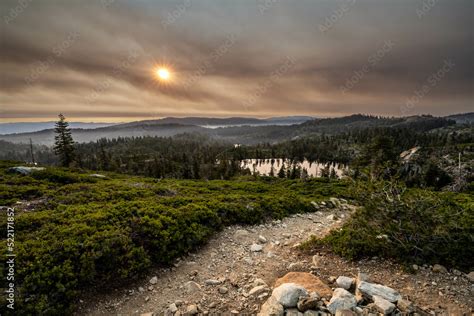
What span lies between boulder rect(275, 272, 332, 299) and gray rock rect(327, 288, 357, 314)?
409 mm

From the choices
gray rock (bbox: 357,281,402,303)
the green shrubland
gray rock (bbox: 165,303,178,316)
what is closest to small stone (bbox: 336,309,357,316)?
gray rock (bbox: 357,281,402,303)

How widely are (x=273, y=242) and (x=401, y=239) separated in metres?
5.13

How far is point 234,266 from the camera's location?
8305mm

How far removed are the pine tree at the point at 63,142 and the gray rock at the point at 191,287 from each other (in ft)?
155

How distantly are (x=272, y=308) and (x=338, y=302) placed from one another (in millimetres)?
1650

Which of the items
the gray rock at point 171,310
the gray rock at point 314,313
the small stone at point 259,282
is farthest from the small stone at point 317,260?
the gray rock at point 171,310

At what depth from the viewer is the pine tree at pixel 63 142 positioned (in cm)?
4197

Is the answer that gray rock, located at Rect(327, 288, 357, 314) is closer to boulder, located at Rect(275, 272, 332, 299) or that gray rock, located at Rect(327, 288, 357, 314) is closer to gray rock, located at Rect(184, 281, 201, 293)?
boulder, located at Rect(275, 272, 332, 299)

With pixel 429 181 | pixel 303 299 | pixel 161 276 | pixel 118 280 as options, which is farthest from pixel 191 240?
pixel 429 181

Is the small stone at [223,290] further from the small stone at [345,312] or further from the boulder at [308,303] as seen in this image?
the small stone at [345,312]

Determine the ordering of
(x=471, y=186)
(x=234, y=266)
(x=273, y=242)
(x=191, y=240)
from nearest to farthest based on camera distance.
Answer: (x=234, y=266) < (x=191, y=240) < (x=273, y=242) < (x=471, y=186)

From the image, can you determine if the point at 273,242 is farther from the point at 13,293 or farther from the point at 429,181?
the point at 429,181

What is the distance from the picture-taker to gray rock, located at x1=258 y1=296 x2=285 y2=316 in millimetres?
5246

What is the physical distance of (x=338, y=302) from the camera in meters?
5.29
